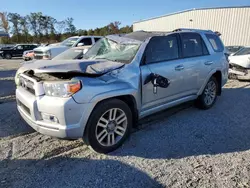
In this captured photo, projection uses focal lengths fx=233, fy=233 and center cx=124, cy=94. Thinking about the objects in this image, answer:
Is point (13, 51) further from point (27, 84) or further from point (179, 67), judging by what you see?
point (179, 67)

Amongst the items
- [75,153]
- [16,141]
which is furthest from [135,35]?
[16,141]

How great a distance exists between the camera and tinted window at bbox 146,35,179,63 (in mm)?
4044

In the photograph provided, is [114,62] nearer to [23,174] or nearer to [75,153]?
[75,153]

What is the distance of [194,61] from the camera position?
15.8 feet

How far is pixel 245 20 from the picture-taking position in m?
25.2

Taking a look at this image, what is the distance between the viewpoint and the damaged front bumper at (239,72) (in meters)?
8.97

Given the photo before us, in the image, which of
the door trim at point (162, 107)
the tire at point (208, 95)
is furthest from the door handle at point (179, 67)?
the tire at point (208, 95)

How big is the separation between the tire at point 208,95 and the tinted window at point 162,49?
1.43m

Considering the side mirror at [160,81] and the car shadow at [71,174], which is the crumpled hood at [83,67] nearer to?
the side mirror at [160,81]

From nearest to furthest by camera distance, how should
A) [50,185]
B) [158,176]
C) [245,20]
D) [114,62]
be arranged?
[50,185] < [158,176] < [114,62] < [245,20]

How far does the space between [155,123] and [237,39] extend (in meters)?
25.5

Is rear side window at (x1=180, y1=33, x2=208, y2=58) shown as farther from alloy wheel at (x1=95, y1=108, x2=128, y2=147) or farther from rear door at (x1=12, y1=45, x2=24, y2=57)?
rear door at (x1=12, y1=45, x2=24, y2=57)

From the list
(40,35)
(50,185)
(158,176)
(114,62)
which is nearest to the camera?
(50,185)

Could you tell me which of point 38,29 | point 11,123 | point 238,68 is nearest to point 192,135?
point 11,123
